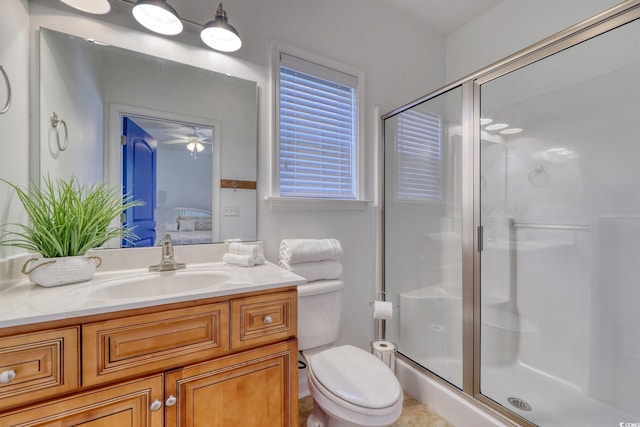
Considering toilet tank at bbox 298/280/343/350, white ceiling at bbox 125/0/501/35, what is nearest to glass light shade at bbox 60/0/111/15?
toilet tank at bbox 298/280/343/350

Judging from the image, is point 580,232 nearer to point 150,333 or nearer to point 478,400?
point 478,400

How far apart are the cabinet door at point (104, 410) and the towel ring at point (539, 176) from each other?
2079mm

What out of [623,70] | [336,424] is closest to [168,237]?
[336,424]

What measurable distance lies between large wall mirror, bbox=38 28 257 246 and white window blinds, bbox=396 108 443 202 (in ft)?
3.46

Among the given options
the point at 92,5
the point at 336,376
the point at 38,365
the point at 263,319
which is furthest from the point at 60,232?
the point at 336,376

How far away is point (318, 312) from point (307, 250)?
329mm

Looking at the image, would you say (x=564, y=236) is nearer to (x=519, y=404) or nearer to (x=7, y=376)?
(x=519, y=404)

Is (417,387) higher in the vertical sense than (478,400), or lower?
lower

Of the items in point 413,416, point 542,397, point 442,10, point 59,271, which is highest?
point 442,10

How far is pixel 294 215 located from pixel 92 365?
1.09 meters

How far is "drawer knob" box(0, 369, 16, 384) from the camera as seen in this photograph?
2.03ft

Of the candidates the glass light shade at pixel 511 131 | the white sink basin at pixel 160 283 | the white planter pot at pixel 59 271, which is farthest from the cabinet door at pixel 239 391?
the glass light shade at pixel 511 131

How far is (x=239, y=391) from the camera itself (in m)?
0.92

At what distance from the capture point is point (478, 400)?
139 cm
